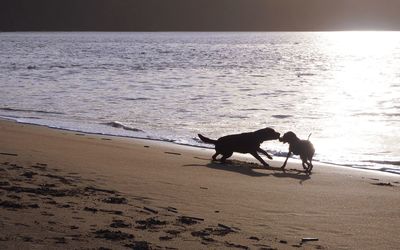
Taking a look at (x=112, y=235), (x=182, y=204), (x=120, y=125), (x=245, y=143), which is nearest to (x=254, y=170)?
(x=245, y=143)

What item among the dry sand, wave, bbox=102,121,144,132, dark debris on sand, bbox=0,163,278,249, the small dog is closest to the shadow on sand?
the dry sand

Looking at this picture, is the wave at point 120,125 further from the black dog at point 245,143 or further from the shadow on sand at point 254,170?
the shadow on sand at point 254,170

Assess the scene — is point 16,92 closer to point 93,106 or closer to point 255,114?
point 93,106

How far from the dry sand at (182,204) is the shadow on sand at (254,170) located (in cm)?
2

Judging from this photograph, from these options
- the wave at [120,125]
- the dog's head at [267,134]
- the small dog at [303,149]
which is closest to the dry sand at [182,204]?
the small dog at [303,149]

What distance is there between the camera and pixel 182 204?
6301 millimetres

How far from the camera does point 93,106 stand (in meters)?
20.1

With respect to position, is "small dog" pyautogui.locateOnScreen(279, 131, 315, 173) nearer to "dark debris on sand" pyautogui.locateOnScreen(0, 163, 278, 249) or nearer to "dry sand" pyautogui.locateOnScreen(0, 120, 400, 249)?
"dry sand" pyautogui.locateOnScreen(0, 120, 400, 249)

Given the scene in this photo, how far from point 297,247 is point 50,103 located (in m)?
17.0

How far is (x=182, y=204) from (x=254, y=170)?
299cm

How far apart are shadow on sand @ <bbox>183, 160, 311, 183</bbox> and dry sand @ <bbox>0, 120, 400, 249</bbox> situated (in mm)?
17

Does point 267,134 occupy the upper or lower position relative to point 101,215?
upper

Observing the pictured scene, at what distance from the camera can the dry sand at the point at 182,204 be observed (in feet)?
16.4

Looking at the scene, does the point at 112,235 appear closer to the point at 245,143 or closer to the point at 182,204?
the point at 182,204
